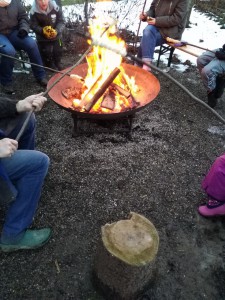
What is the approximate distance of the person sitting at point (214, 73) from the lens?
4.87 metres

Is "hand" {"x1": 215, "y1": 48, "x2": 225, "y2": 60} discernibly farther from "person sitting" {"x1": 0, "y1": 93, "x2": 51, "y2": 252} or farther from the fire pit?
"person sitting" {"x1": 0, "y1": 93, "x2": 51, "y2": 252}

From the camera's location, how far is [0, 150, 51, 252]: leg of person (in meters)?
2.47

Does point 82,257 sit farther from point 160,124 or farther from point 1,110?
point 160,124

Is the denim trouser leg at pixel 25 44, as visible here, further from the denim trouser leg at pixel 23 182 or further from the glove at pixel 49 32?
the denim trouser leg at pixel 23 182

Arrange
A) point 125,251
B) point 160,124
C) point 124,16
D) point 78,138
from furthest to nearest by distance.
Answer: point 124,16, point 160,124, point 78,138, point 125,251

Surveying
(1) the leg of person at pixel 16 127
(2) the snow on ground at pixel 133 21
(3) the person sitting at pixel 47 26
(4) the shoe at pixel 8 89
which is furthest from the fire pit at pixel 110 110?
(2) the snow on ground at pixel 133 21

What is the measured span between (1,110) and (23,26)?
9.97 ft

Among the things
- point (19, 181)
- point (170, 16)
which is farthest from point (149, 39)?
point (19, 181)

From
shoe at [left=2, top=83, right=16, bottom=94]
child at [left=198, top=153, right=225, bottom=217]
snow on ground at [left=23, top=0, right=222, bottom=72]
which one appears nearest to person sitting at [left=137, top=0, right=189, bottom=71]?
snow on ground at [left=23, top=0, right=222, bottom=72]

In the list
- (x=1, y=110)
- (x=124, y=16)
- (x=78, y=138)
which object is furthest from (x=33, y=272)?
(x=124, y=16)

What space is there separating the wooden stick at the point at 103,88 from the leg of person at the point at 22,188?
1.51 metres

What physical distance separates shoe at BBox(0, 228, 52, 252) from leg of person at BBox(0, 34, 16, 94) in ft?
10.8

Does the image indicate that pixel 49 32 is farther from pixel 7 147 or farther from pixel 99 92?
pixel 7 147

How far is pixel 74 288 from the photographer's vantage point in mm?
2604
